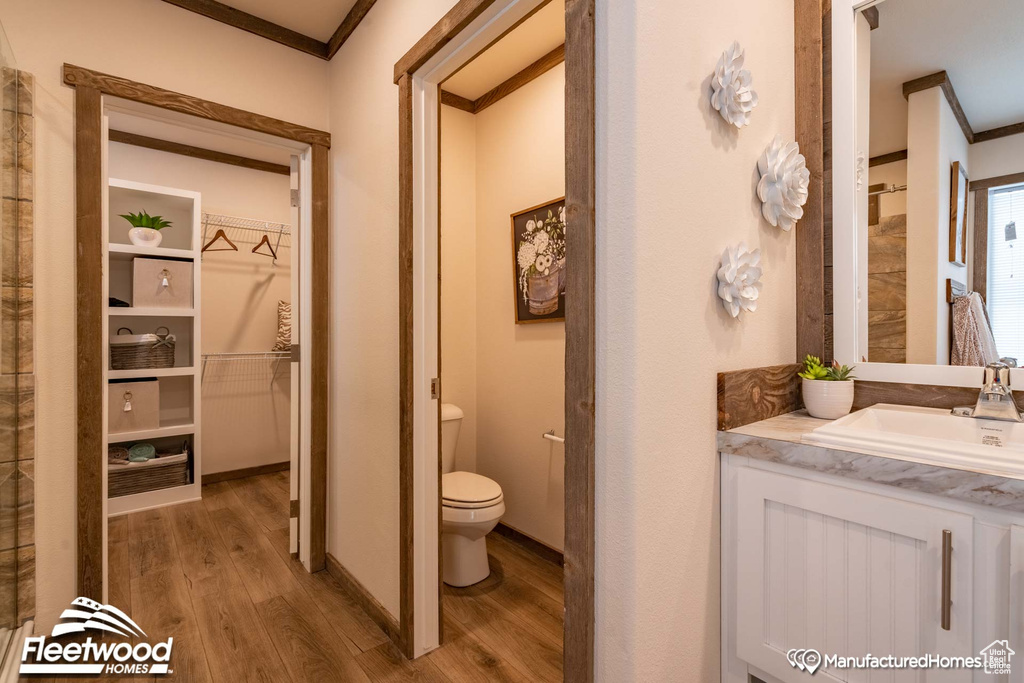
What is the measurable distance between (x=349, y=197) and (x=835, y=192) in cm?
190

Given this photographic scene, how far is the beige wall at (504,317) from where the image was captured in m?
2.49

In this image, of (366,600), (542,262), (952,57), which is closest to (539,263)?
(542,262)

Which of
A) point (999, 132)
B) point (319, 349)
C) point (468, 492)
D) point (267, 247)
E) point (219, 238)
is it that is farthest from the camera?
point (267, 247)

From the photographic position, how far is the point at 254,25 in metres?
2.19

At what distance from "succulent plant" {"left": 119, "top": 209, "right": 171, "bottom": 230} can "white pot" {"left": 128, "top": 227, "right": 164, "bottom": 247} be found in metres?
0.03

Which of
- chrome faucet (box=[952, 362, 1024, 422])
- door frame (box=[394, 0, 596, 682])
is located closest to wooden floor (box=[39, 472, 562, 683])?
door frame (box=[394, 0, 596, 682])

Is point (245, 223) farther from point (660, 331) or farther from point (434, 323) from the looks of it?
point (660, 331)

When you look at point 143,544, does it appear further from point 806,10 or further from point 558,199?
point 806,10

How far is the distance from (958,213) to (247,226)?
14.3 ft

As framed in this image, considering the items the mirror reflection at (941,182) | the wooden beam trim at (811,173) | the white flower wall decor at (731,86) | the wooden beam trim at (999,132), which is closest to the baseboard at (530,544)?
the wooden beam trim at (811,173)

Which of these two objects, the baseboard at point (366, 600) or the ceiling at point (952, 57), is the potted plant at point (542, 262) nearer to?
the ceiling at point (952, 57)

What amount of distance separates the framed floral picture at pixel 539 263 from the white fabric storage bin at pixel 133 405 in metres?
2.59

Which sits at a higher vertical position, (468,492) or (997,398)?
(997,398)

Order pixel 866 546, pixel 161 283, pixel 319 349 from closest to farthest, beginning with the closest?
pixel 866 546 < pixel 319 349 < pixel 161 283
